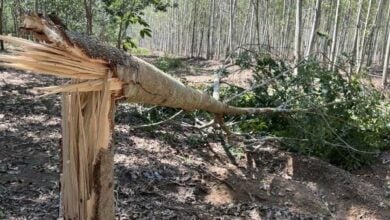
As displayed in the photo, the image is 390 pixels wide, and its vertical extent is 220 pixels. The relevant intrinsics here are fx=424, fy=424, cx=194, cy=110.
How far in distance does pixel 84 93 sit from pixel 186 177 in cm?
307

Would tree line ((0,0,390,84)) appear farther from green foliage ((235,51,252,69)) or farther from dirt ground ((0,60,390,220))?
dirt ground ((0,60,390,220))

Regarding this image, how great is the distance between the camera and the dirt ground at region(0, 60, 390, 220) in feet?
12.6

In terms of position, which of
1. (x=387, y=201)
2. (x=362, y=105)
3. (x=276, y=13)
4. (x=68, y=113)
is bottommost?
(x=387, y=201)

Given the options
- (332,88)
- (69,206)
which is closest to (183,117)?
(332,88)

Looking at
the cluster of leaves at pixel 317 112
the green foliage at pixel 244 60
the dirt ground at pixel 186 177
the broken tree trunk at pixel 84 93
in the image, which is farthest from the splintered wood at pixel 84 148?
the green foliage at pixel 244 60

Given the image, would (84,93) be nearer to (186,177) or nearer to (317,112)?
(186,177)

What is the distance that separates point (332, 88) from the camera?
607 cm

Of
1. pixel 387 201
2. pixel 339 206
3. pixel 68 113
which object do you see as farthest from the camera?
pixel 387 201

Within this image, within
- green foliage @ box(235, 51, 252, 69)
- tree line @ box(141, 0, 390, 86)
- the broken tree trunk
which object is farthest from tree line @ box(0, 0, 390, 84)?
the broken tree trunk

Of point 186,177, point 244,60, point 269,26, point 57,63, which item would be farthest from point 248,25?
point 57,63

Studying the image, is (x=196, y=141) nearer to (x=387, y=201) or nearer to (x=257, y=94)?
(x=257, y=94)

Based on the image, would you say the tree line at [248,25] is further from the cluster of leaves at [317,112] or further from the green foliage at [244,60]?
the cluster of leaves at [317,112]

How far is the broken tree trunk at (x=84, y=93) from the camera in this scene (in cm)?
135

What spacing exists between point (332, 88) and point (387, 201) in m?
1.74
